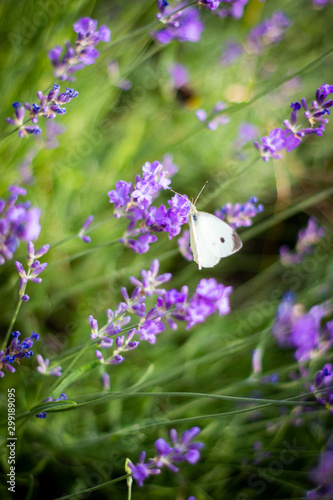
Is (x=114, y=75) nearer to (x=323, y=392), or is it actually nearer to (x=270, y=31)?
(x=270, y=31)

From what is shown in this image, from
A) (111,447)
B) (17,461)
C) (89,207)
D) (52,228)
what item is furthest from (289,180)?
(17,461)

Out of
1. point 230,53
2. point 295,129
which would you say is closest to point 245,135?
point 230,53

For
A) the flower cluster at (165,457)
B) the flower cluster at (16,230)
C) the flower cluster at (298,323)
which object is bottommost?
the flower cluster at (298,323)

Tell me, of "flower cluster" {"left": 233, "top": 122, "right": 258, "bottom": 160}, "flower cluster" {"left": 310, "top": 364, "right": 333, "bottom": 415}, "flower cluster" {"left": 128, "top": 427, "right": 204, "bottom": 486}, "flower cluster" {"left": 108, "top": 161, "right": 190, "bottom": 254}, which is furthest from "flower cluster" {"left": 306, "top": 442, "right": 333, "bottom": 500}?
"flower cluster" {"left": 233, "top": 122, "right": 258, "bottom": 160}

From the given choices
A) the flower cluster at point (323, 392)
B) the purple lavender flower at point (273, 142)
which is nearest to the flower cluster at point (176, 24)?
the purple lavender flower at point (273, 142)

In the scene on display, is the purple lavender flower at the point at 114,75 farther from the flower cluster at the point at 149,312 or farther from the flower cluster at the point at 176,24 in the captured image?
the flower cluster at the point at 149,312

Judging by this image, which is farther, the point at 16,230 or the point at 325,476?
the point at 325,476
